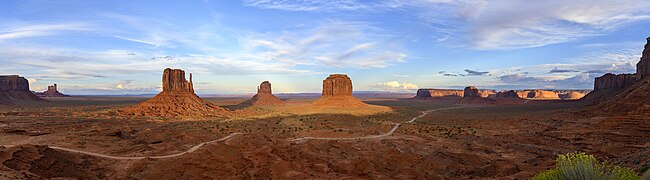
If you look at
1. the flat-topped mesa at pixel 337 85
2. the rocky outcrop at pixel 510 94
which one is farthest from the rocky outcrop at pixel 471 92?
the flat-topped mesa at pixel 337 85

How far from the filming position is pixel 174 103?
223 ft

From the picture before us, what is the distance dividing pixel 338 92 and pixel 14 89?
110709 millimetres

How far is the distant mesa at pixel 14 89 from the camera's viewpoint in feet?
333

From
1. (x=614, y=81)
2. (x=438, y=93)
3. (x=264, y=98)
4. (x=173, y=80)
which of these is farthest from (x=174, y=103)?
(x=438, y=93)

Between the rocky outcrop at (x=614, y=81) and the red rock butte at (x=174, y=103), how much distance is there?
100163 mm

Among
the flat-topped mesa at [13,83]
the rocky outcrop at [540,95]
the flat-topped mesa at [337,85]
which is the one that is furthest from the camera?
the rocky outcrop at [540,95]

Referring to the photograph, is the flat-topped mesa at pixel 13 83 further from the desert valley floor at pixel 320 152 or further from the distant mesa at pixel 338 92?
the distant mesa at pixel 338 92

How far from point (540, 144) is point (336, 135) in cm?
2053

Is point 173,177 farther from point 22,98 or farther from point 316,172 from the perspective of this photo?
point 22,98

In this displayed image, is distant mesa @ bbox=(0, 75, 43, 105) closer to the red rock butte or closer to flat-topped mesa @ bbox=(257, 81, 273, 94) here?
the red rock butte

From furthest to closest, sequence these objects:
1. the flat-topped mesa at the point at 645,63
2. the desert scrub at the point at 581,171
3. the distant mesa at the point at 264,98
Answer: the distant mesa at the point at 264,98 → the flat-topped mesa at the point at 645,63 → the desert scrub at the point at 581,171

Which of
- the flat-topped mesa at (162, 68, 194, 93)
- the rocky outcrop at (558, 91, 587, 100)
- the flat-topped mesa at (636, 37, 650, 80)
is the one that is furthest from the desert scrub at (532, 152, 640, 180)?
the rocky outcrop at (558, 91, 587, 100)

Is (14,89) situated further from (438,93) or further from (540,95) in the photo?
(540,95)

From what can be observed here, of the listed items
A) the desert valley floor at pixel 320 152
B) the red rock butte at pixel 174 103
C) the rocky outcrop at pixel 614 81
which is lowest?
the desert valley floor at pixel 320 152
